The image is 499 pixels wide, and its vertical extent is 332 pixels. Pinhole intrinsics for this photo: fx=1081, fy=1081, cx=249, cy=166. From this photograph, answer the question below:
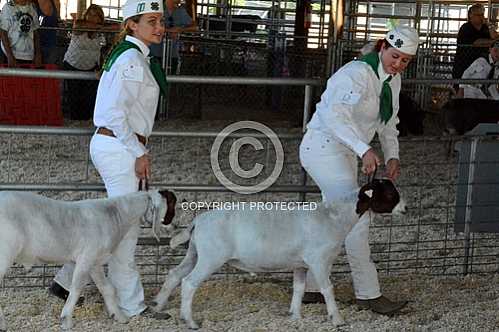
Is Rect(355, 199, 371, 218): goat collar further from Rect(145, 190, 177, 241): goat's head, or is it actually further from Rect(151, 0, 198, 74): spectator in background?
Rect(151, 0, 198, 74): spectator in background

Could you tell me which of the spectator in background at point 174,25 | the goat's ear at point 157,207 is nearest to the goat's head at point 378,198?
the goat's ear at point 157,207

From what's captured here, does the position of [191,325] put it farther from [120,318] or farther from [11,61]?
[11,61]

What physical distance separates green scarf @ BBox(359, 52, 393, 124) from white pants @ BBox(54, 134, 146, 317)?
4.72 feet

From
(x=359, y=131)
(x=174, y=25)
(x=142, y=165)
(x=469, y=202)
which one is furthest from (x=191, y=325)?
(x=174, y=25)

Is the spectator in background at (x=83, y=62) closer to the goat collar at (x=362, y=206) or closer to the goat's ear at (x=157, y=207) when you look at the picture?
the goat's ear at (x=157, y=207)

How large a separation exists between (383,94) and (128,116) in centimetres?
145

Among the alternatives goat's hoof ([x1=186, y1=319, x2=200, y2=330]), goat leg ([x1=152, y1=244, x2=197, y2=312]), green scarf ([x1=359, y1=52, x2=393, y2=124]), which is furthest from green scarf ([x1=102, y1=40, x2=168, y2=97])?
goat's hoof ([x1=186, y1=319, x2=200, y2=330])

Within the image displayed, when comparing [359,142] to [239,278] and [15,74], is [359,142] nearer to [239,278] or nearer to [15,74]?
[239,278]

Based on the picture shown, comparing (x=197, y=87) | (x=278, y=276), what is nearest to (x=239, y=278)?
(x=278, y=276)

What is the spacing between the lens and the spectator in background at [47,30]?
14.2 meters

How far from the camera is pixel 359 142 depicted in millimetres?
5816

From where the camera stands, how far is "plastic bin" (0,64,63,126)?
427 inches

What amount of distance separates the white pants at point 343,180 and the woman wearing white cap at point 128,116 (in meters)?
0.95

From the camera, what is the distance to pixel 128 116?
5668 mm
